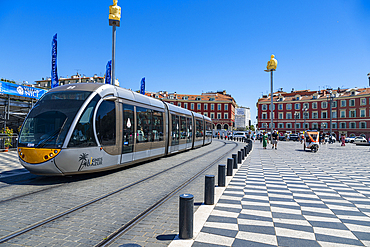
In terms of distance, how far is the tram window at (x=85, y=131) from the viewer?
724cm

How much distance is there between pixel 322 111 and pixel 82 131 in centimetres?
7519

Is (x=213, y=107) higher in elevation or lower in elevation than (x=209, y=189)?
higher

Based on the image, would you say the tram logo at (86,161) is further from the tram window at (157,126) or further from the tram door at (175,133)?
the tram door at (175,133)

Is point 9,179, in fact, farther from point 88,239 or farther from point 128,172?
point 88,239

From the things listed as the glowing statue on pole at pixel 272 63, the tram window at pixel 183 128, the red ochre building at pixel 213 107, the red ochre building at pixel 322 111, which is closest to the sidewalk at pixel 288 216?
the tram window at pixel 183 128

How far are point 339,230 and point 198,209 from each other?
97.8 inches

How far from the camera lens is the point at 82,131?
24.4 ft

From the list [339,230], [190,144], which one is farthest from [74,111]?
[190,144]

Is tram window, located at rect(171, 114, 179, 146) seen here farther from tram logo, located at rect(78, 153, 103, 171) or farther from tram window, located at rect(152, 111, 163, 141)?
tram logo, located at rect(78, 153, 103, 171)

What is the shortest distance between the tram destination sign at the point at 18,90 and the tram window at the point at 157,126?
1044 cm

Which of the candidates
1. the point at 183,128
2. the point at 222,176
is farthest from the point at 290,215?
the point at 183,128

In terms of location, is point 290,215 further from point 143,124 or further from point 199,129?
point 199,129

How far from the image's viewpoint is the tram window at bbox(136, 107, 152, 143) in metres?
10.4

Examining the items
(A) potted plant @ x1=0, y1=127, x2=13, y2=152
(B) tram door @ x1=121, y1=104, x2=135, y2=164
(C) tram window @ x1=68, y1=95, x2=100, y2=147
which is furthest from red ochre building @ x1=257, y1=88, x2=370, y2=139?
(C) tram window @ x1=68, y1=95, x2=100, y2=147
